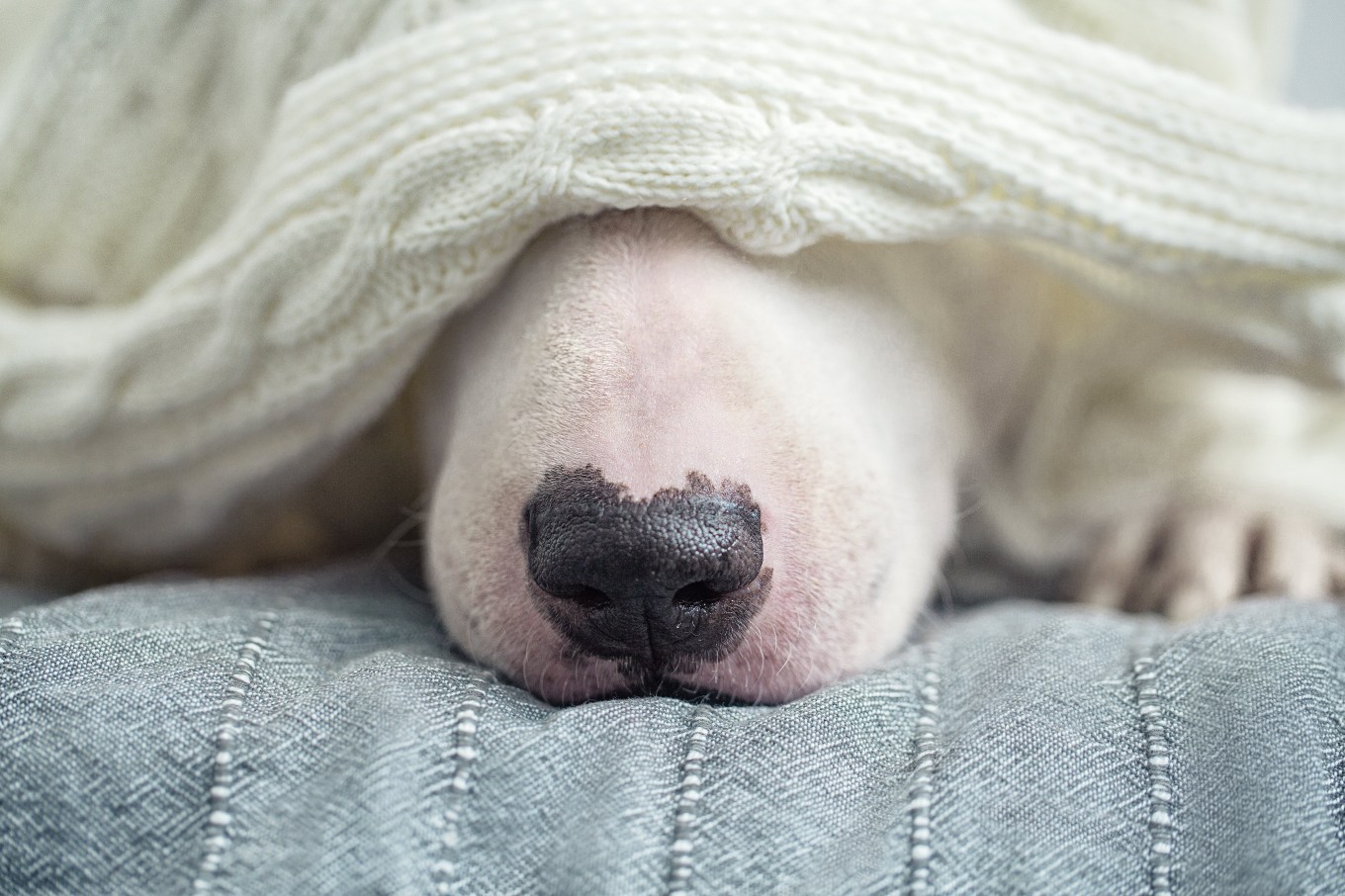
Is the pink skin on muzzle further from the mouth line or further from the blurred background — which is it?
the blurred background

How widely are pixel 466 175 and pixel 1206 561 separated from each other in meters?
0.66

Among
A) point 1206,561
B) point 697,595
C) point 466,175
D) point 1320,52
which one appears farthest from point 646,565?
point 1320,52

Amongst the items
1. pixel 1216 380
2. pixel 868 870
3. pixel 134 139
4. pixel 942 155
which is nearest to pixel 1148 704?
pixel 868 870

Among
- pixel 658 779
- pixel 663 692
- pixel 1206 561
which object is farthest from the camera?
pixel 1206 561

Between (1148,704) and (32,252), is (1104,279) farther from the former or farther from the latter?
(32,252)

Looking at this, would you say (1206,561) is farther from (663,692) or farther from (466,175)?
(466,175)

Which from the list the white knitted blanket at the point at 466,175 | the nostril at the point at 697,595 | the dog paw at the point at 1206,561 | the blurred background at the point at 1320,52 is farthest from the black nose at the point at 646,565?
the blurred background at the point at 1320,52

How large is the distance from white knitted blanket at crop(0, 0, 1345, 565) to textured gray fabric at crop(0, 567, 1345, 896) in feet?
0.88

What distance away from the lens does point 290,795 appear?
0.53 meters

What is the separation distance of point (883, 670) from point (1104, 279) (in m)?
0.39

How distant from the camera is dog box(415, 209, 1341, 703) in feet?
2.03

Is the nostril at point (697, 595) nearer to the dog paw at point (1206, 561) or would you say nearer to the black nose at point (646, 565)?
the black nose at point (646, 565)

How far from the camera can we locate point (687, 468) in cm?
62

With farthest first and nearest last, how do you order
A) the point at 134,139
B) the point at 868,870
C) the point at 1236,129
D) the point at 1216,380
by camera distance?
1. the point at 1216,380
2. the point at 134,139
3. the point at 1236,129
4. the point at 868,870
